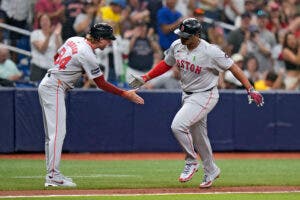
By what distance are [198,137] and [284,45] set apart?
7.67 meters

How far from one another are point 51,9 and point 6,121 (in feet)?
8.02

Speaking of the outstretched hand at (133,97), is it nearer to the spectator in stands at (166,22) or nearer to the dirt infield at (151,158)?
the dirt infield at (151,158)

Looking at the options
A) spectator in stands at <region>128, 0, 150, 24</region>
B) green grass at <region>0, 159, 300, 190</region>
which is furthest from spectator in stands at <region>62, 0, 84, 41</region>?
green grass at <region>0, 159, 300, 190</region>

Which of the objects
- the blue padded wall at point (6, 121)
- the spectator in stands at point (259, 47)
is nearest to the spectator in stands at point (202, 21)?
the spectator in stands at point (259, 47)

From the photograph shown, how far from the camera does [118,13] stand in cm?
1631

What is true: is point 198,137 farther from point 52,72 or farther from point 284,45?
point 284,45

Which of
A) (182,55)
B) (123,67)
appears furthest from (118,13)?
(182,55)

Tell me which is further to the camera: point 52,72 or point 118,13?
point 118,13

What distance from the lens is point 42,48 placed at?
15.5m

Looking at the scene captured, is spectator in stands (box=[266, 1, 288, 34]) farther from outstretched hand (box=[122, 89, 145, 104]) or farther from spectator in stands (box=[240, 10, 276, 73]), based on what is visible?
outstretched hand (box=[122, 89, 145, 104])

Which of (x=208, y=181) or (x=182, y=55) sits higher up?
(x=182, y=55)

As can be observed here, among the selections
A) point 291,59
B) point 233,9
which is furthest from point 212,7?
point 291,59

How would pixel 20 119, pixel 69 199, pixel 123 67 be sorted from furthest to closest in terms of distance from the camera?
1. pixel 123 67
2. pixel 20 119
3. pixel 69 199

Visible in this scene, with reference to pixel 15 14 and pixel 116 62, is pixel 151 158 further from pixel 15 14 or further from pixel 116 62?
pixel 15 14
